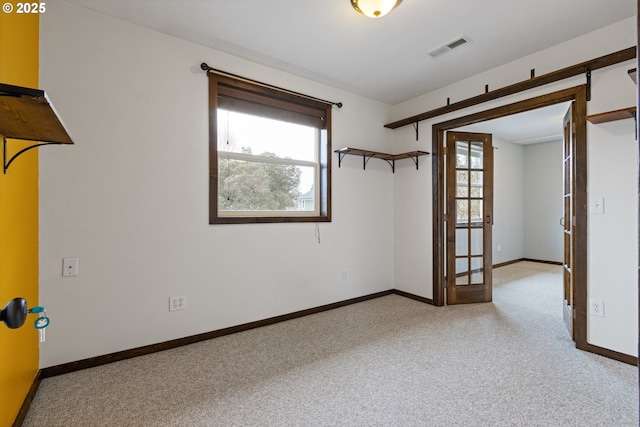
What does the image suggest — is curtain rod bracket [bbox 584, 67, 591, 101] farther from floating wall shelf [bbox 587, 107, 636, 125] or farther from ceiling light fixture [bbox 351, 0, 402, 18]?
ceiling light fixture [bbox 351, 0, 402, 18]

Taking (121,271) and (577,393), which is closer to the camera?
(577,393)

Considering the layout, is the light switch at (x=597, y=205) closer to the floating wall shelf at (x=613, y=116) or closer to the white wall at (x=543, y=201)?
the floating wall shelf at (x=613, y=116)

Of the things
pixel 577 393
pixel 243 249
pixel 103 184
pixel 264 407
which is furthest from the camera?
pixel 243 249

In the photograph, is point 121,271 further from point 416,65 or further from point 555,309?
point 555,309

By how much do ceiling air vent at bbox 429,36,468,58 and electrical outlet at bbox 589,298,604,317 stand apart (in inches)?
93.8

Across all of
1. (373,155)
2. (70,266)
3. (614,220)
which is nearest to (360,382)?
(70,266)

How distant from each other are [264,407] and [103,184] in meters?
1.92

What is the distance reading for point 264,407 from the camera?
172 cm

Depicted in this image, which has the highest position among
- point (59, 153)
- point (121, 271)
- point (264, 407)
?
point (59, 153)

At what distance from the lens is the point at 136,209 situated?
7.64ft

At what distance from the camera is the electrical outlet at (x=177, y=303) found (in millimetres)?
2477

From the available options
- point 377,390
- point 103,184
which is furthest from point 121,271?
point 377,390

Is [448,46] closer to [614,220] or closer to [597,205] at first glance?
[597,205]

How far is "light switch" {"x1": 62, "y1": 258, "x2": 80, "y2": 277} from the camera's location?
2.07 meters
